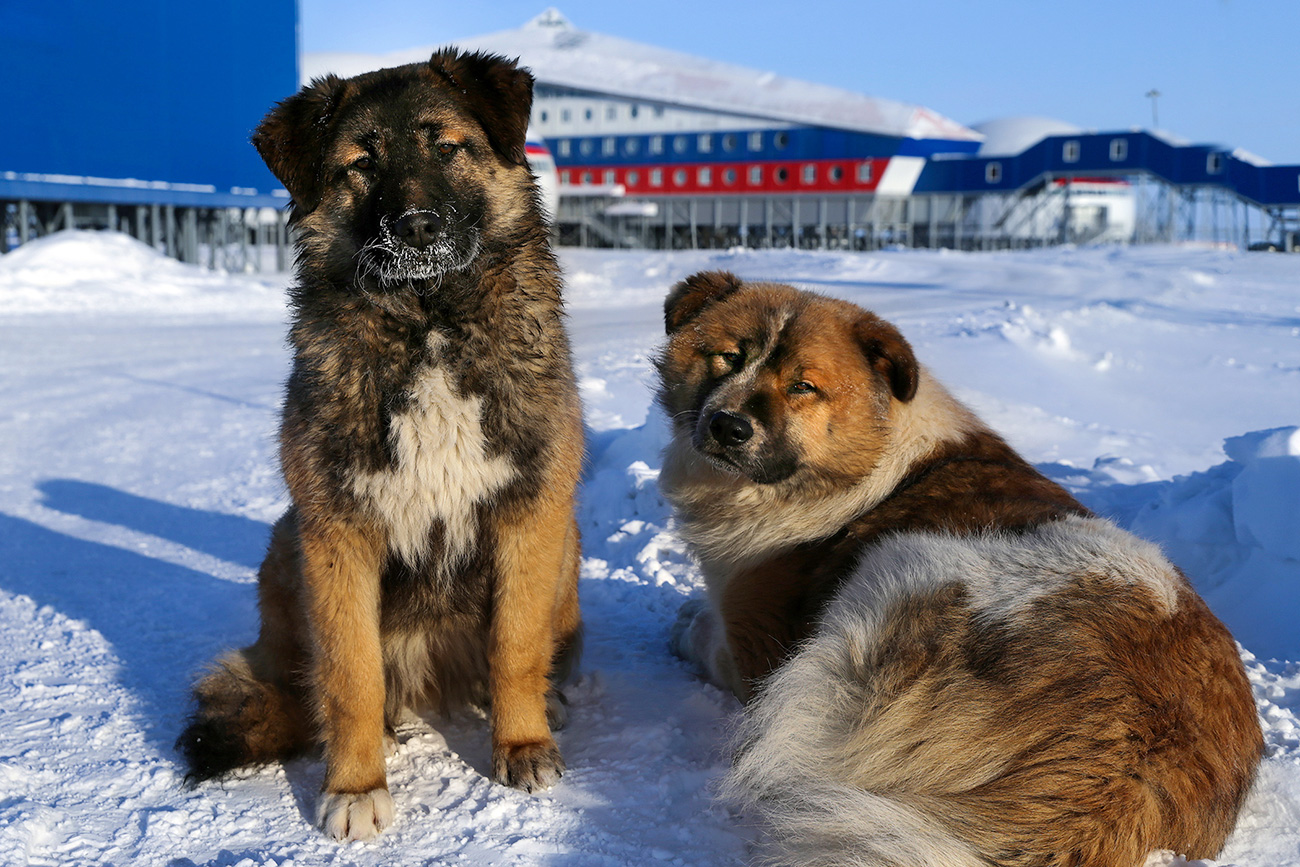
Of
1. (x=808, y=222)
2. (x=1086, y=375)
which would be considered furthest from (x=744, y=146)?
(x=1086, y=375)

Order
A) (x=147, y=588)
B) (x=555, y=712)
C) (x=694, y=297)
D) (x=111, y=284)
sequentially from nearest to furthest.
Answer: (x=555, y=712)
(x=694, y=297)
(x=147, y=588)
(x=111, y=284)

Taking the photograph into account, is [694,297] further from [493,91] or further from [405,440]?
[405,440]

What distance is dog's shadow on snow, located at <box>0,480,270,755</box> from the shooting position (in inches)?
133

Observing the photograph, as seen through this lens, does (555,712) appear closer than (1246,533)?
Yes

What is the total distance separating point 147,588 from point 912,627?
3489 millimetres

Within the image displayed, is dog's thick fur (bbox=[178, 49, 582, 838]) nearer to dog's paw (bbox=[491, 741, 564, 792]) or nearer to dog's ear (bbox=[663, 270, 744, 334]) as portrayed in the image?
dog's paw (bbox=[491, 741, 564, 792])

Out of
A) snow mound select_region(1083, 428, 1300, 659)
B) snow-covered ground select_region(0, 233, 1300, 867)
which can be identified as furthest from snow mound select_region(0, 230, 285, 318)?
snow mound select_region(1083, 428, 1300, 659)

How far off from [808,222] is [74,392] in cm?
3824

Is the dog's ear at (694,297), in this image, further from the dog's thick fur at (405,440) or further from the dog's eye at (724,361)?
the dog's thick fur at (405,440)

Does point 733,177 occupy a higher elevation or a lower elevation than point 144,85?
higher

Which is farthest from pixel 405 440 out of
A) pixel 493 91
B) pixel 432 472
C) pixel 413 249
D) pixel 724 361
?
pixel 724 361

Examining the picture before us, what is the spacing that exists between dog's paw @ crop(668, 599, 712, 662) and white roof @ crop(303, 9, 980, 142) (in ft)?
128

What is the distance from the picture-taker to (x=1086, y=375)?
31.2 ft

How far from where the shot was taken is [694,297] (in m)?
3.62
